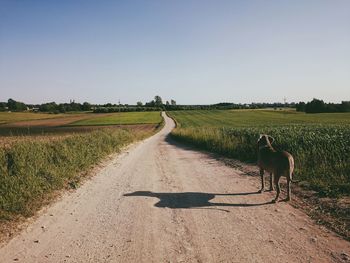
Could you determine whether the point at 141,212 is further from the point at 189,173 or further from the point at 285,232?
the point at 189,173

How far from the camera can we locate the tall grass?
8.41m

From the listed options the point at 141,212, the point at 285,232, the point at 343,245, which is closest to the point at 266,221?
the point at 285,232

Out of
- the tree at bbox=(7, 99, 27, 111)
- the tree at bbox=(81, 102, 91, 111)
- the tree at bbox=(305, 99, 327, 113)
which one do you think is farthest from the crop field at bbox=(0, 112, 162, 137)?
the tree at bbox=(81, 102, 91, 111)

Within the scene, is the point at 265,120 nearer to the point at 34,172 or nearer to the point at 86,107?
the point at 34,172

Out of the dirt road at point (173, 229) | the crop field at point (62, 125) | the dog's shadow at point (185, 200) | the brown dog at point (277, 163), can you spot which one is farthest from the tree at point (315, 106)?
the dog's shadow at point (185, 200)

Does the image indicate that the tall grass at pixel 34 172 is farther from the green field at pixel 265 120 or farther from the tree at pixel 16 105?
the tree at pixel 16 105

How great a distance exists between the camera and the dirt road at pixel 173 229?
19.0ft

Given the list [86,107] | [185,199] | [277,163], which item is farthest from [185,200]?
[86,107]

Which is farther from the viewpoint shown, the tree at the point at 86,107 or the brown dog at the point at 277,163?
the tree at the point at 86,107

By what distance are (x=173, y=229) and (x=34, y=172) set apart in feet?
19.2

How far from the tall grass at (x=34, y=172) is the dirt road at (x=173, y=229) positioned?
0.64 meters

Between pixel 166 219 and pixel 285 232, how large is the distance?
8.56 ft

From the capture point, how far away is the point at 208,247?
604 centimetres

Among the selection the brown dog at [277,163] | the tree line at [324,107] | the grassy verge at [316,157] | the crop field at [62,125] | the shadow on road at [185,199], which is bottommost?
the crop field at [62,125]
